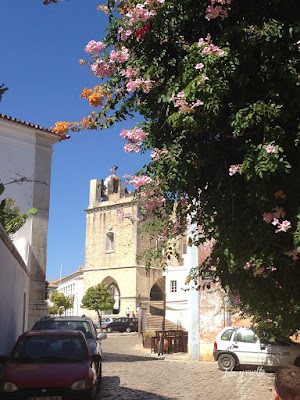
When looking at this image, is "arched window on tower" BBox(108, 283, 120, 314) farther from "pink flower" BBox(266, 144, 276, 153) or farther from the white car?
"pink flower" BBox(266, 144, 276, 153)

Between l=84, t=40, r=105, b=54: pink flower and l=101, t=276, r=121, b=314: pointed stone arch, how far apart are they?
57124 mm

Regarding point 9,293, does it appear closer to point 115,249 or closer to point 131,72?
point 131,72

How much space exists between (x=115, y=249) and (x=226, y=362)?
48.3 m

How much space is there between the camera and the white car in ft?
51.8

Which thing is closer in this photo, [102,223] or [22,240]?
[22,240]

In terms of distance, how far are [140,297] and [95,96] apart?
54.0 metres

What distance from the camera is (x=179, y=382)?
1323 cm

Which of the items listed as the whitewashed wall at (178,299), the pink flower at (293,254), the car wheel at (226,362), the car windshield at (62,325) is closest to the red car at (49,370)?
the car windshield at (62,325)

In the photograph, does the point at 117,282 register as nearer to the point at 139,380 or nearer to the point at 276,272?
the point at 139,380

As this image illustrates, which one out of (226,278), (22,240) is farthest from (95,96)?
(22,240)

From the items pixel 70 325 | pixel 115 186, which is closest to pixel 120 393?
pixel 70 325

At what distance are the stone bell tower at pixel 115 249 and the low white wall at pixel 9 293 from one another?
143ft

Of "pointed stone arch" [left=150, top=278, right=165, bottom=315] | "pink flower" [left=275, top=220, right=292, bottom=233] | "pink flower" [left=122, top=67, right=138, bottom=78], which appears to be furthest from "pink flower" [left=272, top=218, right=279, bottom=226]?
"pointed stone arch" [left=150, top=278, right=165, bottom=315]

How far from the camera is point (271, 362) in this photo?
15.7 m
